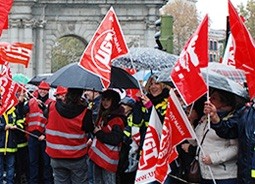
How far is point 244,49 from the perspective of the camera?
7.63m

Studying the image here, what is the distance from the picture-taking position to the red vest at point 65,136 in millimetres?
10562

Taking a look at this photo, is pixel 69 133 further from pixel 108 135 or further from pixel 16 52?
pixel 16 52

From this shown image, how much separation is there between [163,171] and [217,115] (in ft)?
3.03

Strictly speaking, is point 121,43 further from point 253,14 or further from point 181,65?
point 253,14

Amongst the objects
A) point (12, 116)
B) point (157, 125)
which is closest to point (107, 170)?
point (157, 125)

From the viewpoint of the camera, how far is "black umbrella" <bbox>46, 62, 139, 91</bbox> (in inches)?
406

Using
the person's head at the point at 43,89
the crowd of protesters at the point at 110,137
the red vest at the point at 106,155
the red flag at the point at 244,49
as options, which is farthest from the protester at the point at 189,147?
the person's head at the point at 43,89

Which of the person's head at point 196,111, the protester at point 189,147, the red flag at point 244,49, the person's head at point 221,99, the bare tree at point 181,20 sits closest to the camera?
the red flag at point 244,49

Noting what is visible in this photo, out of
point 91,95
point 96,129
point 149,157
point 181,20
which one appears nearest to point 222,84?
point 149,157

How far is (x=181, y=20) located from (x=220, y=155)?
7890cm

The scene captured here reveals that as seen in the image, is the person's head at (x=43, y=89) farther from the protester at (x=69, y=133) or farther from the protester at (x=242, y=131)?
the protester at (x=242, y=131)

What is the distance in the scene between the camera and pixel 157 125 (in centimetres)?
931

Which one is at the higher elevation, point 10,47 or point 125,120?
point 10,47

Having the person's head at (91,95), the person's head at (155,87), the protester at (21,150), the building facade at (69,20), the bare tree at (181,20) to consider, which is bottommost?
the protester at (21,150)
